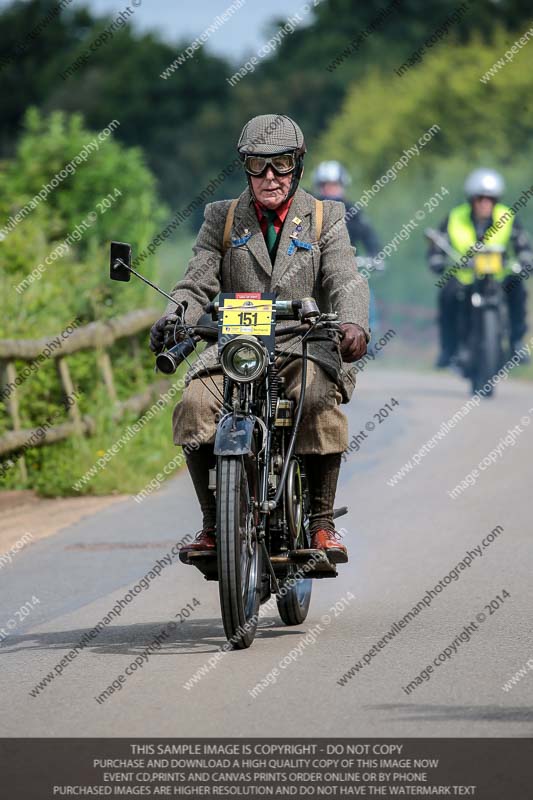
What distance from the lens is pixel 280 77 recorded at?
83.1 m

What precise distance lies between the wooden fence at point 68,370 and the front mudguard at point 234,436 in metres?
5.95

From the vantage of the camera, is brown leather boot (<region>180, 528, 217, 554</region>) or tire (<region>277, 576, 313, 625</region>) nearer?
brown leather boot (<region>180, 528, 217, 554</region>)

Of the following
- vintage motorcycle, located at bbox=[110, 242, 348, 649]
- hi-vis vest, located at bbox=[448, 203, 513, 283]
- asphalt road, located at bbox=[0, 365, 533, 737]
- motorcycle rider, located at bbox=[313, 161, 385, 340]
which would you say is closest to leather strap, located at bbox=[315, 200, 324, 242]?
vintage motorcycle, located at bbox=[110, 242, 348, 649]

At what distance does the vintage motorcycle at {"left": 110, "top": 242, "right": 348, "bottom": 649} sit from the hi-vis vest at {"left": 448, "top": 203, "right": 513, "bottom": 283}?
505 inches

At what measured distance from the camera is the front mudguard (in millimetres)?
7078

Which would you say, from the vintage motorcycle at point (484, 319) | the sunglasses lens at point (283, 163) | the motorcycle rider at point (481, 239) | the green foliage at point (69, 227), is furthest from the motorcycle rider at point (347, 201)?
the sunglasses lens at point (283, 163)

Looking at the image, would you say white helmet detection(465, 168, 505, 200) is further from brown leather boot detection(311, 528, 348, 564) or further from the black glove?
the black glove

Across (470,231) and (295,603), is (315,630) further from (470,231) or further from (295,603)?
(470,231)

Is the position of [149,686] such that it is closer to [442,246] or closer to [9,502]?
[9,502]

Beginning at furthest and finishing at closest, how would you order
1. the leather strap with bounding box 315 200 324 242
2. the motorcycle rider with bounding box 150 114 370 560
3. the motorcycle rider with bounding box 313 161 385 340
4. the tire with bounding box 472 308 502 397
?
the motorcycle rider with bounding box 313 161 385 340 → the tire with bounding box 472 308 502 397 → the leather strap with bounding box 315 200 324 242 → the motorcycle rider with bounding box 150 114 370 560

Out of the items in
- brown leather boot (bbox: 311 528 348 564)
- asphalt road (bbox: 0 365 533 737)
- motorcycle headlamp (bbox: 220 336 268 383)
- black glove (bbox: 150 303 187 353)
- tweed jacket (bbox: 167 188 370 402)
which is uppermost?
tweed jacket (bbox: 167 188 370 402)

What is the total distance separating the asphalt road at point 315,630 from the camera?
243 inches

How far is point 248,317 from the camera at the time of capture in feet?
24.1

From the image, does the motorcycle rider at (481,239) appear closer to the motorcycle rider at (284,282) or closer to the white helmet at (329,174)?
the white helmet at (329,174)
